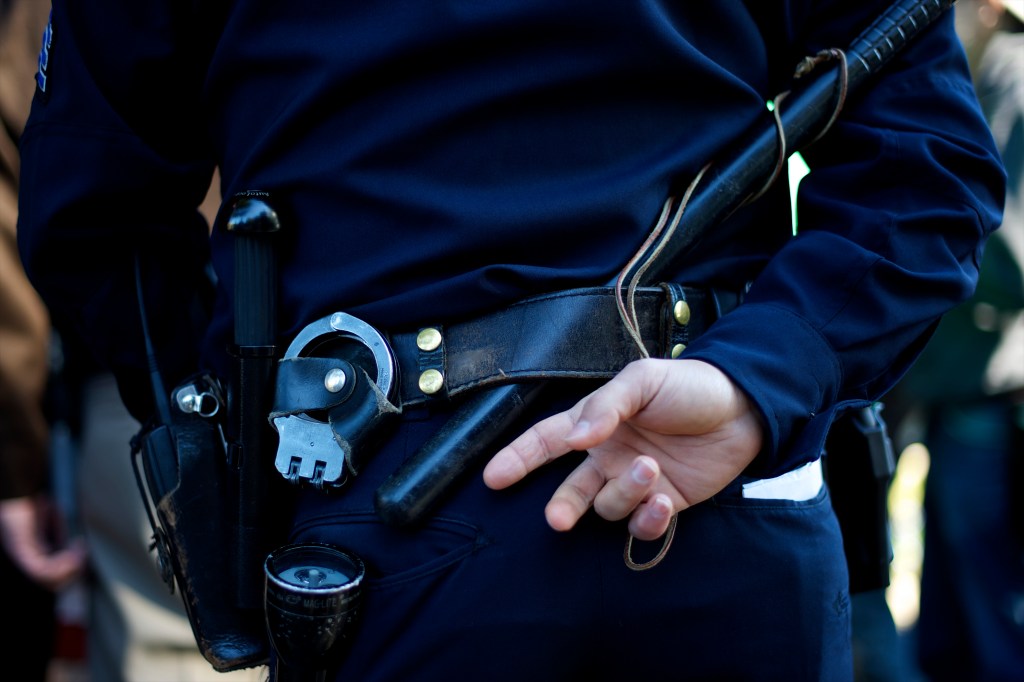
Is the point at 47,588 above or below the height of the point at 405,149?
below

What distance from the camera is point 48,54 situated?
141 centimetres

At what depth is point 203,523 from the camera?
1.29m

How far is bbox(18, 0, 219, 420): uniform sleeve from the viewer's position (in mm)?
1321

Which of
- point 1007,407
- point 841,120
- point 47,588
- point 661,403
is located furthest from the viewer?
point 1007,407

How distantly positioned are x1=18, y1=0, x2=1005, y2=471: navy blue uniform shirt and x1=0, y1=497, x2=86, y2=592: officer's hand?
1.82 m

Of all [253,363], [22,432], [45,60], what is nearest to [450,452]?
[253,363]

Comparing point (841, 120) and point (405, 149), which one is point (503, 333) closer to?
point (405, 149)

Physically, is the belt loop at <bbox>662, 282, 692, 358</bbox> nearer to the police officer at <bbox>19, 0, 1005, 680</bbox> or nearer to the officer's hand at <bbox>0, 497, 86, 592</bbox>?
the police officer at <bbox>19, 0, 1005, 680</bbox>

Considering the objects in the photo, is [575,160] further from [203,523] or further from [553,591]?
[203,523]

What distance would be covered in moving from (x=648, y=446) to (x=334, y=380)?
1.18 feet

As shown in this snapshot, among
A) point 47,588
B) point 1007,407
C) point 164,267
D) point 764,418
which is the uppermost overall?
point 764,418

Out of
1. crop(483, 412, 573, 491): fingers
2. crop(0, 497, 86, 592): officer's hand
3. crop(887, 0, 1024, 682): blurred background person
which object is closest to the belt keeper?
crop(483, 412, 573, 491): fingers

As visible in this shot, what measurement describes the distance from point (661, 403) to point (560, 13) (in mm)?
462

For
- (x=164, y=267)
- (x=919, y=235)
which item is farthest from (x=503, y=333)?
Answer: (x=164, y=267)
